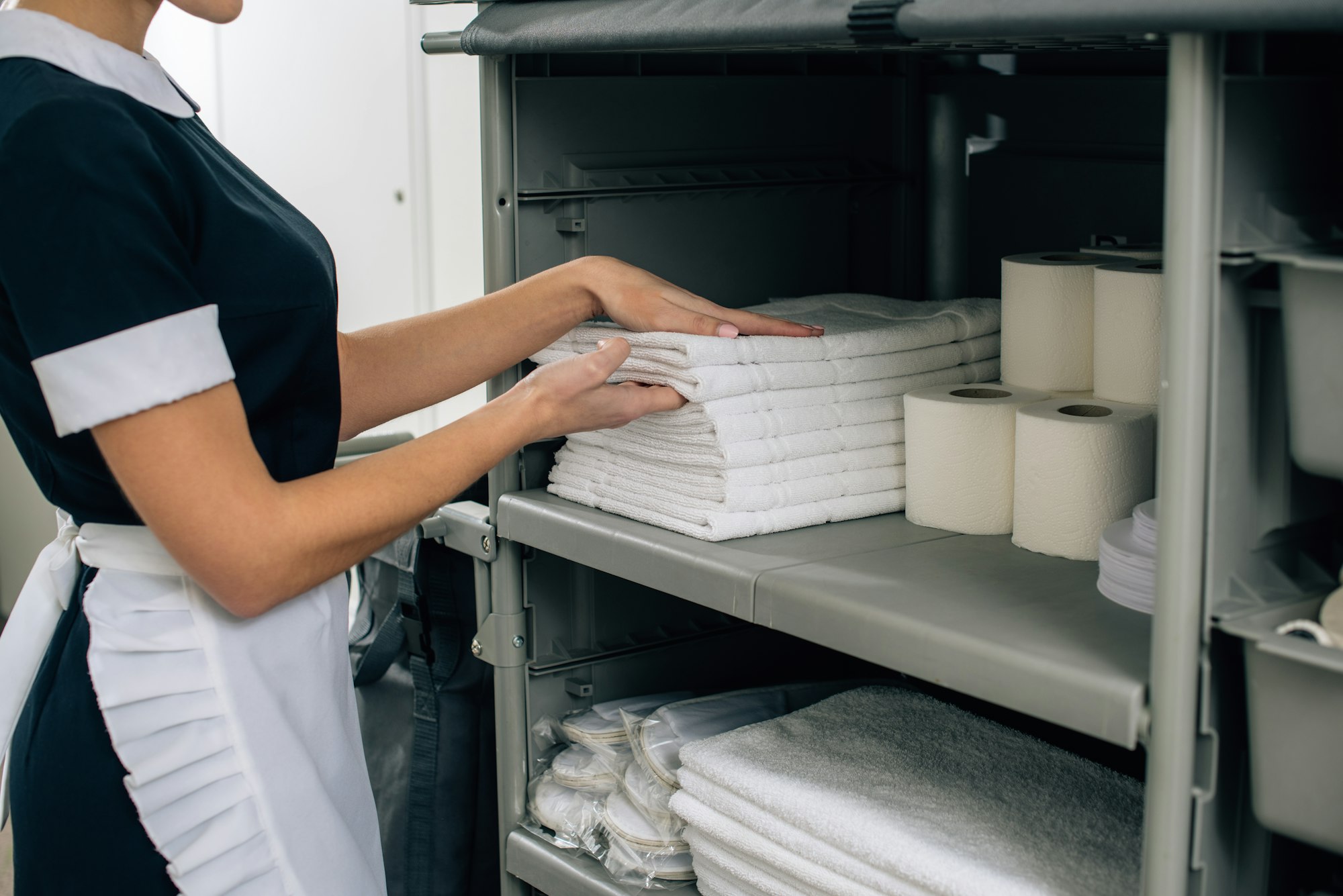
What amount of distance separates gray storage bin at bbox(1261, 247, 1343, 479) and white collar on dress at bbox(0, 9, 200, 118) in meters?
0.82

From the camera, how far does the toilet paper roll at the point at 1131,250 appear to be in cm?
124

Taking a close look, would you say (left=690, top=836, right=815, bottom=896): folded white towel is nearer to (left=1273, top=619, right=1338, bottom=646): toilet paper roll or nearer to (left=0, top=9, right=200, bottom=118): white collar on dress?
(left=1273, top=619, right=1338, bottom=646): toilet paper roll

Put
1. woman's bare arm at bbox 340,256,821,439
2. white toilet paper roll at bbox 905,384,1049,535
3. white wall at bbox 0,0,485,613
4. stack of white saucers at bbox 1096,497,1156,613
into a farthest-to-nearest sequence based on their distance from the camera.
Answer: white wall at bbox 0,0,485,613
woman's bare arm at bbox 340,256,821,439
white toilet paper roll at bbox 905,384,1049,535
stack of white saucers at bbox 1096,497,1156,613

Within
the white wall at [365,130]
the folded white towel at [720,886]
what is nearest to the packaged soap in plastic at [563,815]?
the folded white towel at [720,886]

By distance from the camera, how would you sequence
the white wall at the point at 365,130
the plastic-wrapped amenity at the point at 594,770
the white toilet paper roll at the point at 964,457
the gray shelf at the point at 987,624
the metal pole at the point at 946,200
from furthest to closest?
1. the white wall at the point at 365,130
2. the metal pole at the point at 946,200
3. the plastic-wrapped amenity at the point at 594,770
4. the white toilet paper roll at the point at 964,457
5. the gray shelf at the point at 987,624

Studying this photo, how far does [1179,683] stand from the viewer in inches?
32.3

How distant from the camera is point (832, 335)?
1.28 metres

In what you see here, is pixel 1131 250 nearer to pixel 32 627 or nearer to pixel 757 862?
pixel 757 862

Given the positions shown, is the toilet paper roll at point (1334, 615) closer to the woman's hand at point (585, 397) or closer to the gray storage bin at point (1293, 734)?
the gray storage bin at point (1293, 734)

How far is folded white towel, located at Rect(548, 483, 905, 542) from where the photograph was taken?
47.2 inches

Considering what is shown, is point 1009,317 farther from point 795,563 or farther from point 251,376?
point 251,376

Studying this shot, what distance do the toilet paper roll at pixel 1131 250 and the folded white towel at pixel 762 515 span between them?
0.30 m

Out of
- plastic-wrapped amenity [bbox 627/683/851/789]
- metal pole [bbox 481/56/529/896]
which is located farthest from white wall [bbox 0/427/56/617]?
plastic-wrapped amenity [bbox 627/683/851/789]

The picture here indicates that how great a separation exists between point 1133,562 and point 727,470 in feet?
1.22
